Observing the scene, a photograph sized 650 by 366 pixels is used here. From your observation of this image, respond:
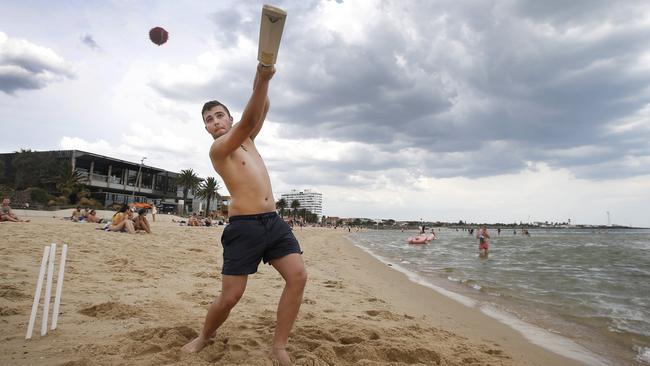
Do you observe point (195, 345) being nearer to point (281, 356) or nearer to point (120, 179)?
point (281, 356)

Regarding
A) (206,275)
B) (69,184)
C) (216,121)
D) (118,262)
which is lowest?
(206,275)

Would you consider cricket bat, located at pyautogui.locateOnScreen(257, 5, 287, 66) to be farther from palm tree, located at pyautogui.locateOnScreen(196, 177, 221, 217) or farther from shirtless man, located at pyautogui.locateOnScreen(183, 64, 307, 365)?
palm tree, located at pyautogui.locateOnScreen(196, 177, 221, 217)

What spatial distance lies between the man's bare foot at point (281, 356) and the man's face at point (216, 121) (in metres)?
1.66

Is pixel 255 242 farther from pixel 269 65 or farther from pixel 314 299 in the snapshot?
pixel 314 299

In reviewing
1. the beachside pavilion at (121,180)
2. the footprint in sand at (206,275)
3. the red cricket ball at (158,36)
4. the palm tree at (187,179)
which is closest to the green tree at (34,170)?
the beachside pavilion at (121,180)

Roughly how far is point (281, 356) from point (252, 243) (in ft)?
2.61

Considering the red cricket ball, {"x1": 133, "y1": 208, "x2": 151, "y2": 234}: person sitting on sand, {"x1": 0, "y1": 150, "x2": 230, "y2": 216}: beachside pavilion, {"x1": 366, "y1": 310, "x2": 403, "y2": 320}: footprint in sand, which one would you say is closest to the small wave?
{"x1": 366, "y1": 310, "x2": 403, "y2": 320}: footprint in sand

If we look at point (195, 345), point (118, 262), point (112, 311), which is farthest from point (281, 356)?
point (118, 262)

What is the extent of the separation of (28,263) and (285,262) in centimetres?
506

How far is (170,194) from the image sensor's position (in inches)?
2359

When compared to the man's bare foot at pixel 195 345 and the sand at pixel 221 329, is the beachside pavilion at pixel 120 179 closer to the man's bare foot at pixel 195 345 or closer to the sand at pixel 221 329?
the sand at pixel 221 329

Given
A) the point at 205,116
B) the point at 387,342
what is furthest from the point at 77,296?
the point at 387,342

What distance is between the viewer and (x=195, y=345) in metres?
2.75

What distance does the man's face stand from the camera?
2.95 meters
